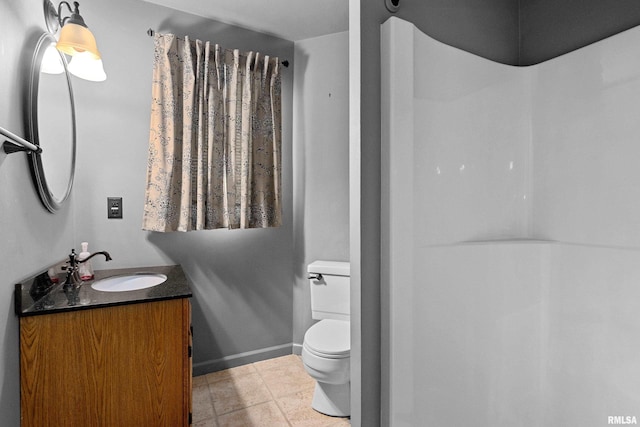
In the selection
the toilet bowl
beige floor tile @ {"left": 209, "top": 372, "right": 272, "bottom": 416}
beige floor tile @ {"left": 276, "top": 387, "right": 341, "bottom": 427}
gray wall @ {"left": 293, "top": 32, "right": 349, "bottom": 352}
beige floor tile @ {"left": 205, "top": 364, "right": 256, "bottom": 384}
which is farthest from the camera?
gray wall @ {"left": 293, "top": 32, "right": 349, "bottom": 352}

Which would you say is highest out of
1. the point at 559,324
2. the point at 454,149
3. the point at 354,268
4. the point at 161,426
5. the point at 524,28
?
the point at 524,28

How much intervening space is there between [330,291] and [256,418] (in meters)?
0.85

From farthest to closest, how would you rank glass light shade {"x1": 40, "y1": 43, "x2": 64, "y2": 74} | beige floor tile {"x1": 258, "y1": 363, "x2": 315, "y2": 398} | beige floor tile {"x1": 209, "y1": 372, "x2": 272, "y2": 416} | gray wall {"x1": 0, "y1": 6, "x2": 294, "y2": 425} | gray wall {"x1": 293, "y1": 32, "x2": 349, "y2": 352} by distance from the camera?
gray wall {"x1": 293, "y1": 32, "x2": 349, "y2": 352} → beige floor tile {"x1": 258, "y1": 363, "x2": 315, "y2": 398} → beige floor tile {"x1": 209, "y1": 372, "x2": 272, "y2": 416} → glass light shade {"x1": 40, "y1": 43, "x2": 64, "y2": 74} → gray wall {"x1": 0, "y1": 6, "x2": 294, "y2": 425}

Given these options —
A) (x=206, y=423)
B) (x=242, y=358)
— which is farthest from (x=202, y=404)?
(x=242, y=358)

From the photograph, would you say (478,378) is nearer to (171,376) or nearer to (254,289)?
(171,376)

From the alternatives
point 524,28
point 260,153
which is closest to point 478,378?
point 524,28

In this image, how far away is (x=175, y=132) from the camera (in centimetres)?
212

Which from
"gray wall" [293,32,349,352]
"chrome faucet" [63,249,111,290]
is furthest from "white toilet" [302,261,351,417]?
"chrome faucet" [63,249,111,290]

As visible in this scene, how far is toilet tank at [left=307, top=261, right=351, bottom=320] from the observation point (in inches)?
85.9

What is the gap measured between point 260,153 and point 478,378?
1917 mm

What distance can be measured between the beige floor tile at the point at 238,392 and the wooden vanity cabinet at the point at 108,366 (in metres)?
0.60

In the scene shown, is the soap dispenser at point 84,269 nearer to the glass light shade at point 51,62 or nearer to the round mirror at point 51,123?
the round mirror at point 51,123

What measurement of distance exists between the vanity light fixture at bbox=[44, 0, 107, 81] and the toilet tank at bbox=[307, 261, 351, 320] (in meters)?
1.67

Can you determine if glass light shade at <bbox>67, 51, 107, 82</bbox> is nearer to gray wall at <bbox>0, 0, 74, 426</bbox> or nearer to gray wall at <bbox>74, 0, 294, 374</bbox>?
gray wall at <bbox>0, 0, 74, 426</bbox>
